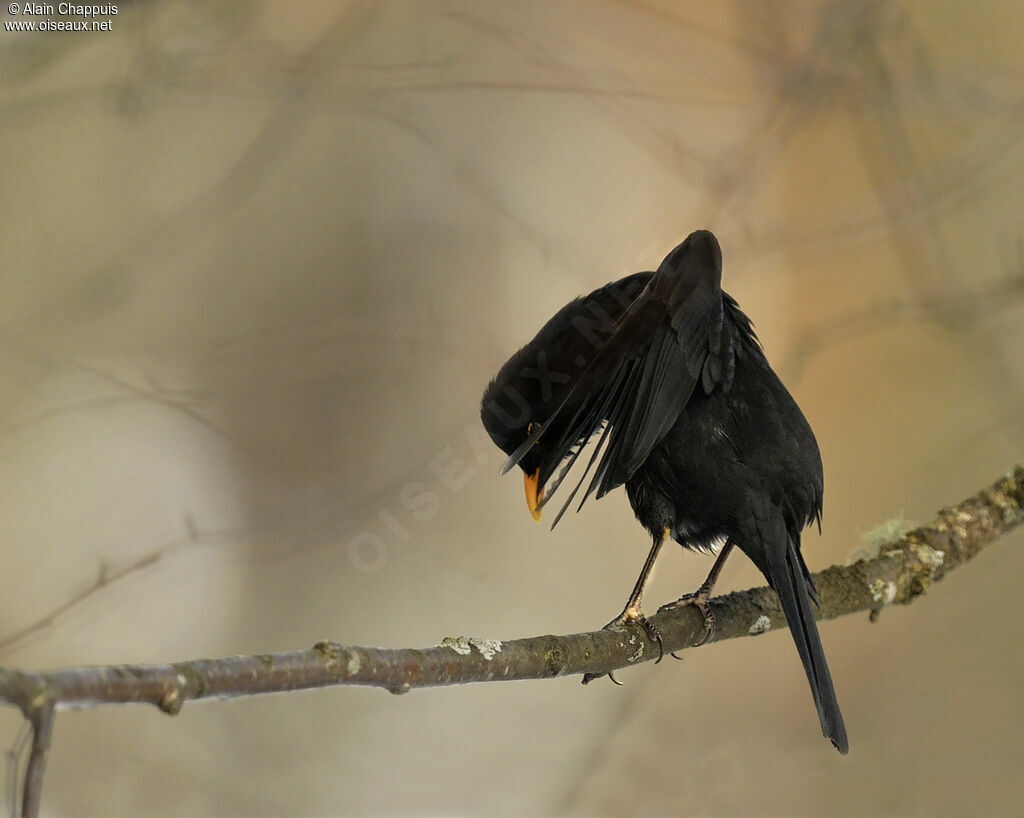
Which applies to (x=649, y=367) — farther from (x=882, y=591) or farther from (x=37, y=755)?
(x=37, y=755)

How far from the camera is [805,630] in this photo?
1.63 m

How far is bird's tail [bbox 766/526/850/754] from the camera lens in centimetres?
157

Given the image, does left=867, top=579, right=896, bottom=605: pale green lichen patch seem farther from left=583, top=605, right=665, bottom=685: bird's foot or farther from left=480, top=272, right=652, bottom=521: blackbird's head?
left=480, top=272, right=652, bottom=521: blackbird's head

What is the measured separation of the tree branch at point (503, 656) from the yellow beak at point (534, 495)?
30cm

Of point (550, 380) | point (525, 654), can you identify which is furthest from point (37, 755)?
point (550, 380)

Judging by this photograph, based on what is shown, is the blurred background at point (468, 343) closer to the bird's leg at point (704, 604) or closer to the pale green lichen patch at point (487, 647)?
the bird's leg at point (704, 604)

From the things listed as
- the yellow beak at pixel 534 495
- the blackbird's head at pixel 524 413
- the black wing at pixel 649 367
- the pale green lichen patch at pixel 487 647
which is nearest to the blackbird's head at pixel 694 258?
the black wing at pixel 649 367

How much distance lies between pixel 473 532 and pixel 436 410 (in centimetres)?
40

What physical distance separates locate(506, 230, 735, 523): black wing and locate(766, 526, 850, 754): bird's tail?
30 cm

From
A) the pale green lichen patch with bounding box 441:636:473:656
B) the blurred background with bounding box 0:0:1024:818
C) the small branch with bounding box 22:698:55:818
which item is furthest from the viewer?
the blurred background with bounding box 0:0:1024:818

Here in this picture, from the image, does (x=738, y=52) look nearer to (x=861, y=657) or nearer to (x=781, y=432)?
(x=781, y=432)

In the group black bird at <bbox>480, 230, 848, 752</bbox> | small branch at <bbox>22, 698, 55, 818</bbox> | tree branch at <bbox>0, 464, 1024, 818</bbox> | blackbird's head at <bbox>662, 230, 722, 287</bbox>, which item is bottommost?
small branch at <bbox>22, 698, 55, 818</bbox>

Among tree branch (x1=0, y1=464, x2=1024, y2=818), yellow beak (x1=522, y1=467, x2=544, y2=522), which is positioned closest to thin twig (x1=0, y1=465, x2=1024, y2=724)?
tree branch (x1=0, y1=464, x2=1024, y2=818)

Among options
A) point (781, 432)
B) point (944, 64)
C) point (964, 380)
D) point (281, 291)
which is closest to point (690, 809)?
point (781, 432)
